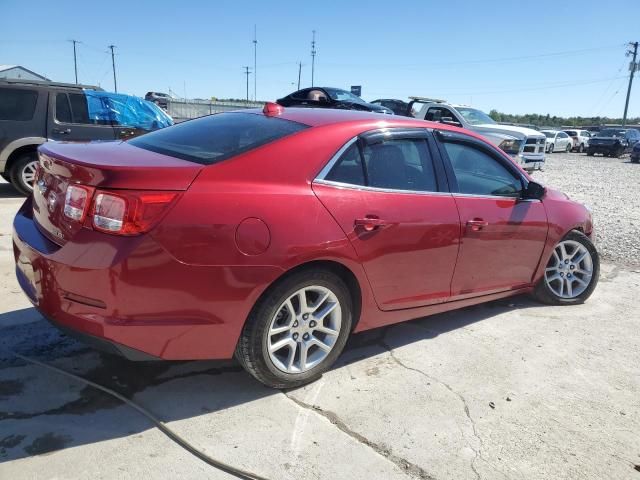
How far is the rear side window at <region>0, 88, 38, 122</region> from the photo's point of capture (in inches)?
299

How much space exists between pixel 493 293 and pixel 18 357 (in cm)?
332

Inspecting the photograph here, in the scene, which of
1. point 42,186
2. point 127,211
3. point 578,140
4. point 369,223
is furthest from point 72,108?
point 578,140

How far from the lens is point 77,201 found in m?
2.48

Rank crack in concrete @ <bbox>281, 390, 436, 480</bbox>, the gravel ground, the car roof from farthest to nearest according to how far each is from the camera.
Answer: the gravel ground → the car roof → crack in concrete @ <bbox>281, 390, 436, 480</bbox>

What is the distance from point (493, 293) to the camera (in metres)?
4.02

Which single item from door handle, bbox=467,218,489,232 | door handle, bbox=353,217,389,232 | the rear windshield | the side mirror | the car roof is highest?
the car roof

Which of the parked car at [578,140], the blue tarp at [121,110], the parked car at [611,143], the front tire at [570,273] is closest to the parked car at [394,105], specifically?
the blue tarp at [121,110]

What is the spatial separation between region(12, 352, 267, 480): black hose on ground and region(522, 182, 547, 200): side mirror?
2989 millimetres

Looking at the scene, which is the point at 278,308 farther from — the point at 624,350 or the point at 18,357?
the point at 624,350

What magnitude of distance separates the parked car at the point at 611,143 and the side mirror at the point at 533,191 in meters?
32.1

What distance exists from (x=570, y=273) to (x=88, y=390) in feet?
13.3

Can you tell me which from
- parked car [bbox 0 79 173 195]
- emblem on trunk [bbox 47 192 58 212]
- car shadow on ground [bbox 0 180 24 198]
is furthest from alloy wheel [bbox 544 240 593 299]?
car shadow on ground [bbox 0 180 24 198]

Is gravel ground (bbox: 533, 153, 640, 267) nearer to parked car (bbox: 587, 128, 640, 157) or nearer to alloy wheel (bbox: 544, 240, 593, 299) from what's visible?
alloy wheel (bbox: 544, 240, 593, 299)

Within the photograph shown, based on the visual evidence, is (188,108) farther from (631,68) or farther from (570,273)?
(631,68)
